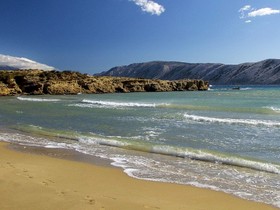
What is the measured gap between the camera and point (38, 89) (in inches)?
2803

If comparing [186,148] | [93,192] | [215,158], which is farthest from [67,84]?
[93,192]

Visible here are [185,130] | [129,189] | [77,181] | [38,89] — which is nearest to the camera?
[129,189]

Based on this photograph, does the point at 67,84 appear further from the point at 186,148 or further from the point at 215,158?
the point at 215,158

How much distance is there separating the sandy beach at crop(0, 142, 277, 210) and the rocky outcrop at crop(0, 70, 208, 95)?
199 ft

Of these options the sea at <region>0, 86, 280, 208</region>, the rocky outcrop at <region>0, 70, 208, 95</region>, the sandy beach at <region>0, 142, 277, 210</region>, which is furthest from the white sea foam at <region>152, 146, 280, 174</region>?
the rocky outcrop at <region>0, 70, 208, 95</region>

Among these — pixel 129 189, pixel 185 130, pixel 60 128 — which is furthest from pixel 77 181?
pixel 60 128

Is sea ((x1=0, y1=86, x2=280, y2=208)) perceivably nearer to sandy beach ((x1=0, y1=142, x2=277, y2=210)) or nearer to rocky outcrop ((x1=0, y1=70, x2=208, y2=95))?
sandy beach ((x1=0, y1=142, x2=277, y2=210))

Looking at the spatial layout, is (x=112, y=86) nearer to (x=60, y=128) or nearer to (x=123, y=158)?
(x=60, y=128)

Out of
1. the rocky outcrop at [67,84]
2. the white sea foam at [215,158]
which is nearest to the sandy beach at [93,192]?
the white sea foam at [215,158]

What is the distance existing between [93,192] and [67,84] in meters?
70.3

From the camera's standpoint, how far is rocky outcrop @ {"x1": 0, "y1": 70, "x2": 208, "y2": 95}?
70.7 metres

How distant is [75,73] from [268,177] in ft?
268

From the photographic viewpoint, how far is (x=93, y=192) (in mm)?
6992

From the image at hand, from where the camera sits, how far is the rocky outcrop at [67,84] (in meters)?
70.7
